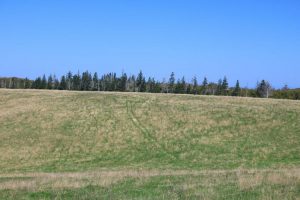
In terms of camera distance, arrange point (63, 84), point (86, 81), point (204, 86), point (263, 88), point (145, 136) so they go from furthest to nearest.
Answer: point (86, 81), point (63, 84), point (204, 86), point (263, 88), point (145, 136)

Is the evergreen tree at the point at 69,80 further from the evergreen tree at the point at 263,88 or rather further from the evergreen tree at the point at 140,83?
the evergreen tree at the point at 263,88

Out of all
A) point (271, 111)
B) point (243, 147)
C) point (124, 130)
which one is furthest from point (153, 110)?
point (243, 147)

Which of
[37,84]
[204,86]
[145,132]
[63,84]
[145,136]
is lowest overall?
[145,136]

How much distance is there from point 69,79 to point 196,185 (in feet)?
512

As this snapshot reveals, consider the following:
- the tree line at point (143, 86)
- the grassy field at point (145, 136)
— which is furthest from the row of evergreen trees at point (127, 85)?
the grassy field at point (145, 136)

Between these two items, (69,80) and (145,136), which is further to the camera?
(69,80)

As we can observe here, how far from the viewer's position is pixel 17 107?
213ft

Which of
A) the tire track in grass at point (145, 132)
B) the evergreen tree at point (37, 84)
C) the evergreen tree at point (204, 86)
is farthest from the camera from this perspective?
the evergreen tree at point (37, 84)

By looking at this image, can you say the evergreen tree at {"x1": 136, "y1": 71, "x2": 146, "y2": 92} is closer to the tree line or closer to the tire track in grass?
the tree line

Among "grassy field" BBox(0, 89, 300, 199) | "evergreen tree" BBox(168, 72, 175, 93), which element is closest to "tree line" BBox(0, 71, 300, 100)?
"evergreen tree" BBox(168, 72, 175, 93)

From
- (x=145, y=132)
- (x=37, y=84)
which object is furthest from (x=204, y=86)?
(x=145, y=132)

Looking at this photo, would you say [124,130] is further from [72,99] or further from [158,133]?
[72,99]

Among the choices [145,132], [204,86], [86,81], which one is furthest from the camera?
[86,81]

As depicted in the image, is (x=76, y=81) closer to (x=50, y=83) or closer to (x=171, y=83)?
(x=50, y=83)
